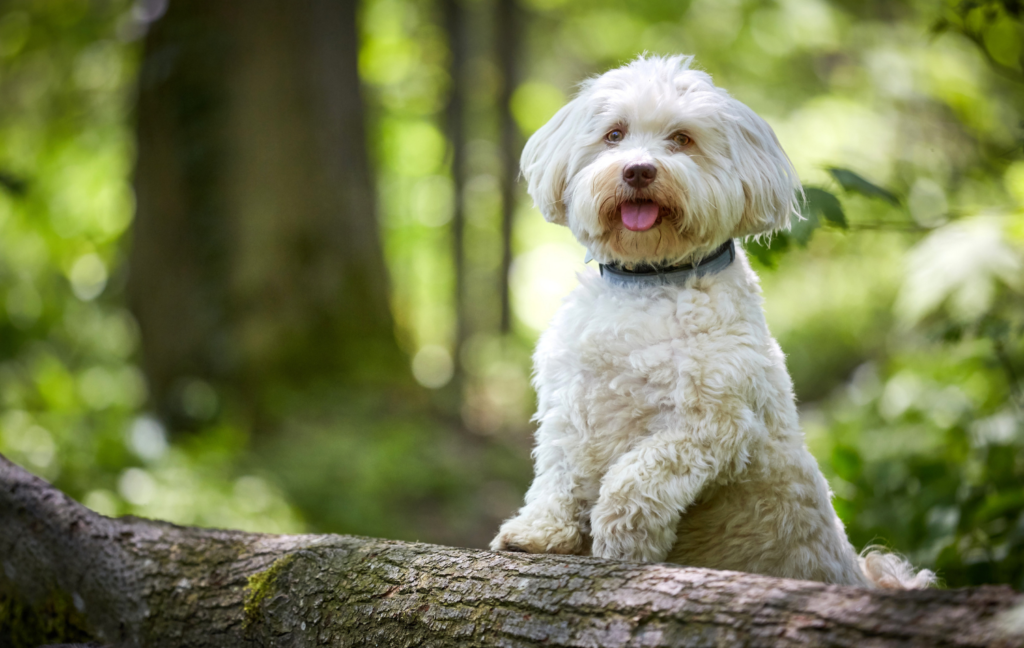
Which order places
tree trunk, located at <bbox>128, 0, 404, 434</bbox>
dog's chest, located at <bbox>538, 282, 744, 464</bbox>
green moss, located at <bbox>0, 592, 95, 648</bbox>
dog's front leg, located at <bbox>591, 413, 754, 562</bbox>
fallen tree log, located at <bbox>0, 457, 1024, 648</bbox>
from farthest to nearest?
tree trunk, located at <bbox>128, 0, 404, 434</bbox>
green moss, located at <bbox>0, 592, 95, 648</bbox>
dog's chest, located at <bbox>538, 282, 744, 464</bbox>
dog's front leg, located at <bbox>591, 413, 754, 562</bbox>
fallen tree log, located at <bbox>0, 457, 1024, 648</bbox>

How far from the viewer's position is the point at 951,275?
13.5 ft

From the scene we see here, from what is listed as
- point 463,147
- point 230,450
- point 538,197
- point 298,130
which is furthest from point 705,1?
point 538,197

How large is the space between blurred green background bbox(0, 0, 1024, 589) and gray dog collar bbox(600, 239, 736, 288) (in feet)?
0.85

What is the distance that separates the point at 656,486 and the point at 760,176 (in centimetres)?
100

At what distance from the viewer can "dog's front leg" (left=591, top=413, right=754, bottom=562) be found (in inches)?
81.7

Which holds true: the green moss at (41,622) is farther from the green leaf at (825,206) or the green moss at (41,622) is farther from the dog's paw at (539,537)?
the green leaf at (825,206)

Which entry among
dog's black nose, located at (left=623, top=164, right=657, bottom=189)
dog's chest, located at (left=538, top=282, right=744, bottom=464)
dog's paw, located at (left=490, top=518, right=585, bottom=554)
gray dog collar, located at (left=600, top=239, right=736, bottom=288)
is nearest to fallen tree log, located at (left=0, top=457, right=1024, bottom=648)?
dog's paw, located at (left=490, top=518, right=585, bottom=554)

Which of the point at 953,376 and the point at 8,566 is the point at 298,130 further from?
the point at 953,376

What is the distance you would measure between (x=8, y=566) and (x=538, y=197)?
2.39 metres

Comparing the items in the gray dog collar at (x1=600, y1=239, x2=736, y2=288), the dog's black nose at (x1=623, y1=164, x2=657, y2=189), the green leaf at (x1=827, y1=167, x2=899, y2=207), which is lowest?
the gray dog collar at (x1=600, y1=239, x2=736, y2=288)

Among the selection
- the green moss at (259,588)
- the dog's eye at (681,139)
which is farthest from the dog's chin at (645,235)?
the green moss at (259,588)

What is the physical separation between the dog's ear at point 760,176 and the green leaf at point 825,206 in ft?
1.82

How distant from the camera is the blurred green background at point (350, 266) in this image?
4066 millimetres

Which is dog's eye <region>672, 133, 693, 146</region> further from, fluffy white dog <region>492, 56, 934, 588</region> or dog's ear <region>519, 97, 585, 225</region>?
dog's ear <region>519, 97, 585, 225</region>
